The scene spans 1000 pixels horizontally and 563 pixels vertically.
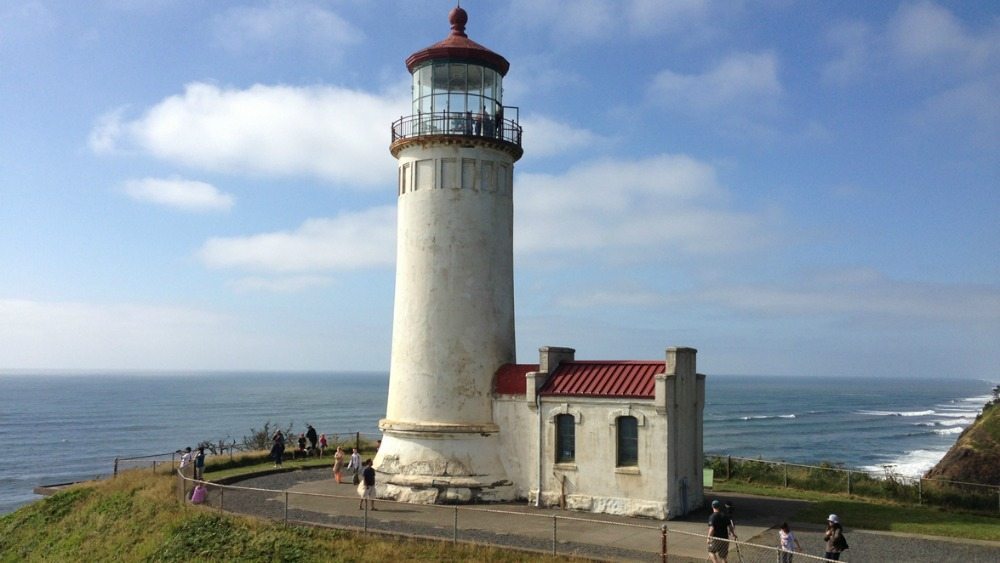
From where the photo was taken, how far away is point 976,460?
130 ft

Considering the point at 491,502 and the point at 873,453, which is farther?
the point at 873,453

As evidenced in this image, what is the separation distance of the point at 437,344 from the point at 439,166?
5.00m

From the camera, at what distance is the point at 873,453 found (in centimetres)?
7000

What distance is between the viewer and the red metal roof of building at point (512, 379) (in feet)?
72.7

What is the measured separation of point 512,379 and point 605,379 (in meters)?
2.83

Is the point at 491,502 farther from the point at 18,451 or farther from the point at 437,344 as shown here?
the point at 18,451

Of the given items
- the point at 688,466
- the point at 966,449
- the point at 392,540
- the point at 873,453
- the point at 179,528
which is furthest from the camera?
the point at 873,453

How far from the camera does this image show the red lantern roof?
74.8 feet

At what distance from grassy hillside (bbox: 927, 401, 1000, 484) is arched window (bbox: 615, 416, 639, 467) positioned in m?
25.5

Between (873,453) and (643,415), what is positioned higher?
(643,415)

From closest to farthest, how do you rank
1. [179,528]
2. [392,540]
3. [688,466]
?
[392,540] < [179,528] < [688,466]

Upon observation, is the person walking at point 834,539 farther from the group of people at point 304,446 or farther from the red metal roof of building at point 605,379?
the group of people at point 304,446

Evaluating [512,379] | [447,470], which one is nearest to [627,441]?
[512,379]

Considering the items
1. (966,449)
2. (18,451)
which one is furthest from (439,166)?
(18,451)
